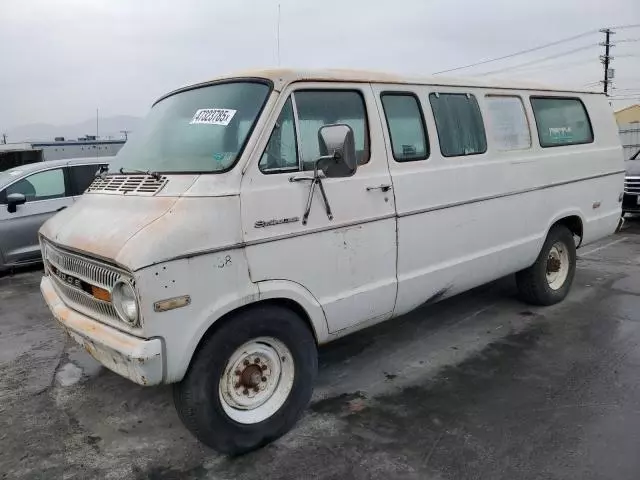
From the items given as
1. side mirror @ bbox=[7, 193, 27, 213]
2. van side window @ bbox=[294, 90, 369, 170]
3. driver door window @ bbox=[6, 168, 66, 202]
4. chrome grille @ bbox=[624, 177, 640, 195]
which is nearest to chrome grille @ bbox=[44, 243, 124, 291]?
van side window @ bbox=[294, 90, 369, 170]

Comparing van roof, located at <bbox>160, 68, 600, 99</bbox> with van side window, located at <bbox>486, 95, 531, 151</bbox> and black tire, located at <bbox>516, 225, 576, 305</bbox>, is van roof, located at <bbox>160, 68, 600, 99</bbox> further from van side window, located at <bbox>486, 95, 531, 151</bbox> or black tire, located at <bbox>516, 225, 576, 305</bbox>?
black tire, located at <bbox>516, 225, 576, 305</bbox>

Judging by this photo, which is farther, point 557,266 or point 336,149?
point 557,266

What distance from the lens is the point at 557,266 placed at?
234 inches

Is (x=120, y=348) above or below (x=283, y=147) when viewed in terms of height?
below

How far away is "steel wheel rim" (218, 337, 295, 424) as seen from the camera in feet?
10.7

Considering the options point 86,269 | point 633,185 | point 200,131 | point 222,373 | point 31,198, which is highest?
point 200,131

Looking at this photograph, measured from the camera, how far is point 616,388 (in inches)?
156

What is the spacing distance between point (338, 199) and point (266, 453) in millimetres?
1663

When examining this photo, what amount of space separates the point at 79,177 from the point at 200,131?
5970 millimetres

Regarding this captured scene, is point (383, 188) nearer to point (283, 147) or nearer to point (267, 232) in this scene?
point (283, 147)

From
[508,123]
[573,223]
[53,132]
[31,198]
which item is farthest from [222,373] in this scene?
[53,132]

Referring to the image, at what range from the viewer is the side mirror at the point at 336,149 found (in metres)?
3.21

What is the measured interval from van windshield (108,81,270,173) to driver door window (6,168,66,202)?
5.12 m

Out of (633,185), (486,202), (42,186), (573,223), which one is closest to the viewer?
(486,202)
